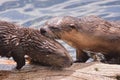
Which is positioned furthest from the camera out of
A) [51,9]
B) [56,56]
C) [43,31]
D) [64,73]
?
[51,9]

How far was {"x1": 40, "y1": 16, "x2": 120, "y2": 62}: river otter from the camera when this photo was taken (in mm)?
7758

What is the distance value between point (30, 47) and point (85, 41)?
127cm

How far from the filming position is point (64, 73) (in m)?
6.73

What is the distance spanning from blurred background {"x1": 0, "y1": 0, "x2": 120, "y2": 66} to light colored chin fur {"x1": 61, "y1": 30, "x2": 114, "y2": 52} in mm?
6408

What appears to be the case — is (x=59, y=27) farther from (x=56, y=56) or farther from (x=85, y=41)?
(x=56, y=56)

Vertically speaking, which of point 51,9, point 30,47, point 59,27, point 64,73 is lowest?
point 51,9

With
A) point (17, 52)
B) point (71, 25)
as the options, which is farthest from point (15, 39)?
point (71, 25)

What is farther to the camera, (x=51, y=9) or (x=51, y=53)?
(x=51, y=9)

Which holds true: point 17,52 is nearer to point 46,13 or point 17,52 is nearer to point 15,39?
point 15,39

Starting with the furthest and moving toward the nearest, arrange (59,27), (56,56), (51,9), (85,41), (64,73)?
(51,9), (85,41), (59,27), (56,56), (64,73)

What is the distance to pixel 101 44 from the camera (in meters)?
7.94

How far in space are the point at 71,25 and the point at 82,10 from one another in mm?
7851

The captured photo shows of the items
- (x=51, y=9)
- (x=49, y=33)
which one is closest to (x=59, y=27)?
(x=49, y=33)

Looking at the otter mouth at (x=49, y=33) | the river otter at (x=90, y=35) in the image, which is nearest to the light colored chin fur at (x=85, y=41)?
the river otter at (x=90, y=35)
